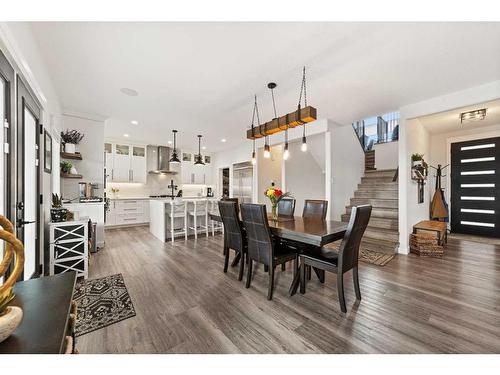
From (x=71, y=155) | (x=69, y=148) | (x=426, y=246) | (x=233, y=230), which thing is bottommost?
(x=426, y=246)

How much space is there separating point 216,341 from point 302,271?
42.9 inches

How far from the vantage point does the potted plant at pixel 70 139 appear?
149 inches

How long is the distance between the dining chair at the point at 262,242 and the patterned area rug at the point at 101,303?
1277 millimetres

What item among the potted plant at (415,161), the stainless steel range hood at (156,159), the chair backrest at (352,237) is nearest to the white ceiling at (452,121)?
the potted plant at (415,161)

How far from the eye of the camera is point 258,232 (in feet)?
7.53

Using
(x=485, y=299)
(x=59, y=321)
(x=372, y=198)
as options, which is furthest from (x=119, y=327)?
(x=372, y=198)

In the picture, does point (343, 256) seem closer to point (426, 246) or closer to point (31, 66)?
point (426, 246)

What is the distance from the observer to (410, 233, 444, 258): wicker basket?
349 centimetres

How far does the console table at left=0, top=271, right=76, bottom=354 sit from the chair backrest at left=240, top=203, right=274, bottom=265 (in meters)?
1.51

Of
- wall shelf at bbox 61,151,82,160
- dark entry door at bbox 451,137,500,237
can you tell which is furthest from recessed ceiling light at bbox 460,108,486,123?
wall shelf at bbox 61,151,82,160

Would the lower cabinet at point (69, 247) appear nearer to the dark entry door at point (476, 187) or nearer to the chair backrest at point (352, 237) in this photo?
the chair backrest at point (352, 237)

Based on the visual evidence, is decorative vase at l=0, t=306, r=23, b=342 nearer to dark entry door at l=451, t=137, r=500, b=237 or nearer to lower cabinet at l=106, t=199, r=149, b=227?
lower cabinet at l=106, t=199, r=149, b=227

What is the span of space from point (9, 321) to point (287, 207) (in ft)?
10.2

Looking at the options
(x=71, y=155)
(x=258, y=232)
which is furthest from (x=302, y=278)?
(x=71, y=155)
